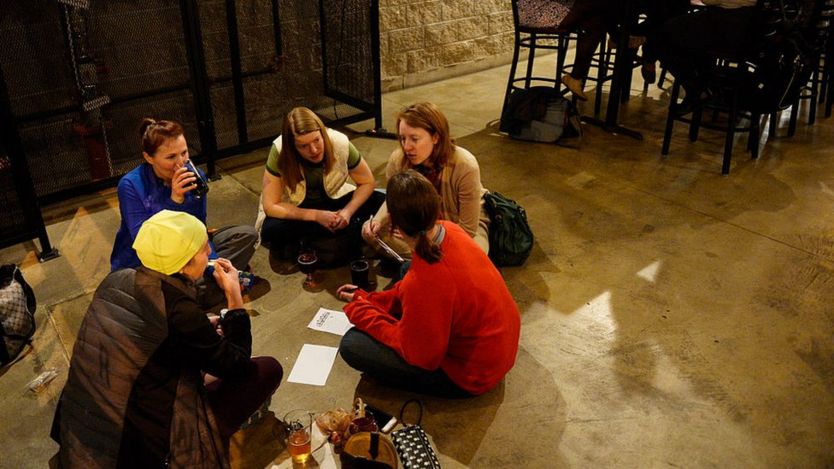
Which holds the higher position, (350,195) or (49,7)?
(49,7)

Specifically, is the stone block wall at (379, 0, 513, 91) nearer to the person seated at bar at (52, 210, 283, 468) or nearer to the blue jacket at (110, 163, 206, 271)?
the blue jacket at (110, 163, 206, 271)

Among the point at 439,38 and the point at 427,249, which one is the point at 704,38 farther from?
the point at 427,249

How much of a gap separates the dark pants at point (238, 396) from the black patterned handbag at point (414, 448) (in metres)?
0.54

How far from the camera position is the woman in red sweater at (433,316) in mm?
2463

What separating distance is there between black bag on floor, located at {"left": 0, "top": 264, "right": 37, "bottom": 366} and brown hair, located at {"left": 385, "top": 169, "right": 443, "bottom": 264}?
6.48 feet

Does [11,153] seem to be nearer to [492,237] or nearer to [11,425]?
[11,425]

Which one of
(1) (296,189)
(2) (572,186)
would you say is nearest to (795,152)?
(2) (572,186)

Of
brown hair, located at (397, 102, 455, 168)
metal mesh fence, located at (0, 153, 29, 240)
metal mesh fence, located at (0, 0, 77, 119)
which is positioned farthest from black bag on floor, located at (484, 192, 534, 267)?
metal mesh fence, located at (0, 0, 77, 119)

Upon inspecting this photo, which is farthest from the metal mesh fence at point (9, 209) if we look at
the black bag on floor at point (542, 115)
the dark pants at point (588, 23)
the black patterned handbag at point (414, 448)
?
the dark pants at point (588, 23)

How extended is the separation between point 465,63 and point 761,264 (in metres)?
4.35

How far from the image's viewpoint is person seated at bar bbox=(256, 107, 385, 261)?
3.53m

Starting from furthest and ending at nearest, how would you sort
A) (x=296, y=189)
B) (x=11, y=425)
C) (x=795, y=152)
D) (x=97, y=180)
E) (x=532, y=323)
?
1. (x=795, y=152)
2. (x=97, y=180)
3. (x=296, y=189)
4. (x=532, y=323)
5. (x=11, y=425)

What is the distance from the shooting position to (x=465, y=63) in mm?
7445

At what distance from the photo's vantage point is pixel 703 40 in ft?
15.8
